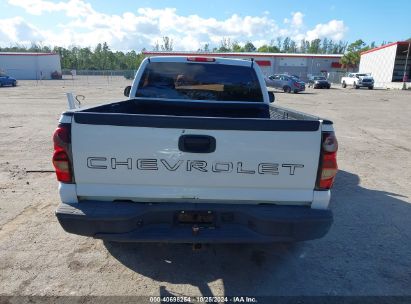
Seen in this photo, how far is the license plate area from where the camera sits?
→ 2852mm

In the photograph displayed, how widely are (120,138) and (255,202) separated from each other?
50.9 inches

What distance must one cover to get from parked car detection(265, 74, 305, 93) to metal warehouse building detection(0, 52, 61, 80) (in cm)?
5399

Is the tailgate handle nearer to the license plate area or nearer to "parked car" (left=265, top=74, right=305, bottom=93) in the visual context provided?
the license plate area

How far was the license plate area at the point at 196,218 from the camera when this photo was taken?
2852mm

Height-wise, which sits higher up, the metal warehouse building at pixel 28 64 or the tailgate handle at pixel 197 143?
the metal warehouse building at pixel 28 64

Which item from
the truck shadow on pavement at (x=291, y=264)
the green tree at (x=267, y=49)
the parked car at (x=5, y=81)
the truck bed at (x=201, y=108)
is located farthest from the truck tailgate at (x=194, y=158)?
the green tree at (x=267, y=49)

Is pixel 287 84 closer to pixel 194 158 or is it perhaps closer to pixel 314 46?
pixel 194 158

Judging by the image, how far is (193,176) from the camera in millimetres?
2809

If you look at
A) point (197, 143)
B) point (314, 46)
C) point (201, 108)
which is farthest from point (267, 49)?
point (197, 143)

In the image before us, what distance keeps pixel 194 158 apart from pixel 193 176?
0.16m

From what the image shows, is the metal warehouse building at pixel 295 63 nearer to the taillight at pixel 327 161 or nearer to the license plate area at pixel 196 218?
the taillight at pixel 327 161

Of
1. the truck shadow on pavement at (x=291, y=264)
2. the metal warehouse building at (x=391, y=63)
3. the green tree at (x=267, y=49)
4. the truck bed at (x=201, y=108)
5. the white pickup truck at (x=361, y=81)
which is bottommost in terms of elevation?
the truck shadow on pavement at (x=291, y=264)

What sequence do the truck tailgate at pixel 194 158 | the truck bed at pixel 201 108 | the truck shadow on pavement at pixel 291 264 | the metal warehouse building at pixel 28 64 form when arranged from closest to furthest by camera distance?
the truck tailgate at pixel 194 158 < the truck shadow on pavement at pixel 291 264 < the truck bed at pixel 201 108 < the metal warehouse building at pixel 28 64

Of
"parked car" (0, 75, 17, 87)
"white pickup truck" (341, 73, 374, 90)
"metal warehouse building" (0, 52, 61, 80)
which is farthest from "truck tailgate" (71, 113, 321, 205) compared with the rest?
"metal warehouse building" (0, 52, 61, 80)
